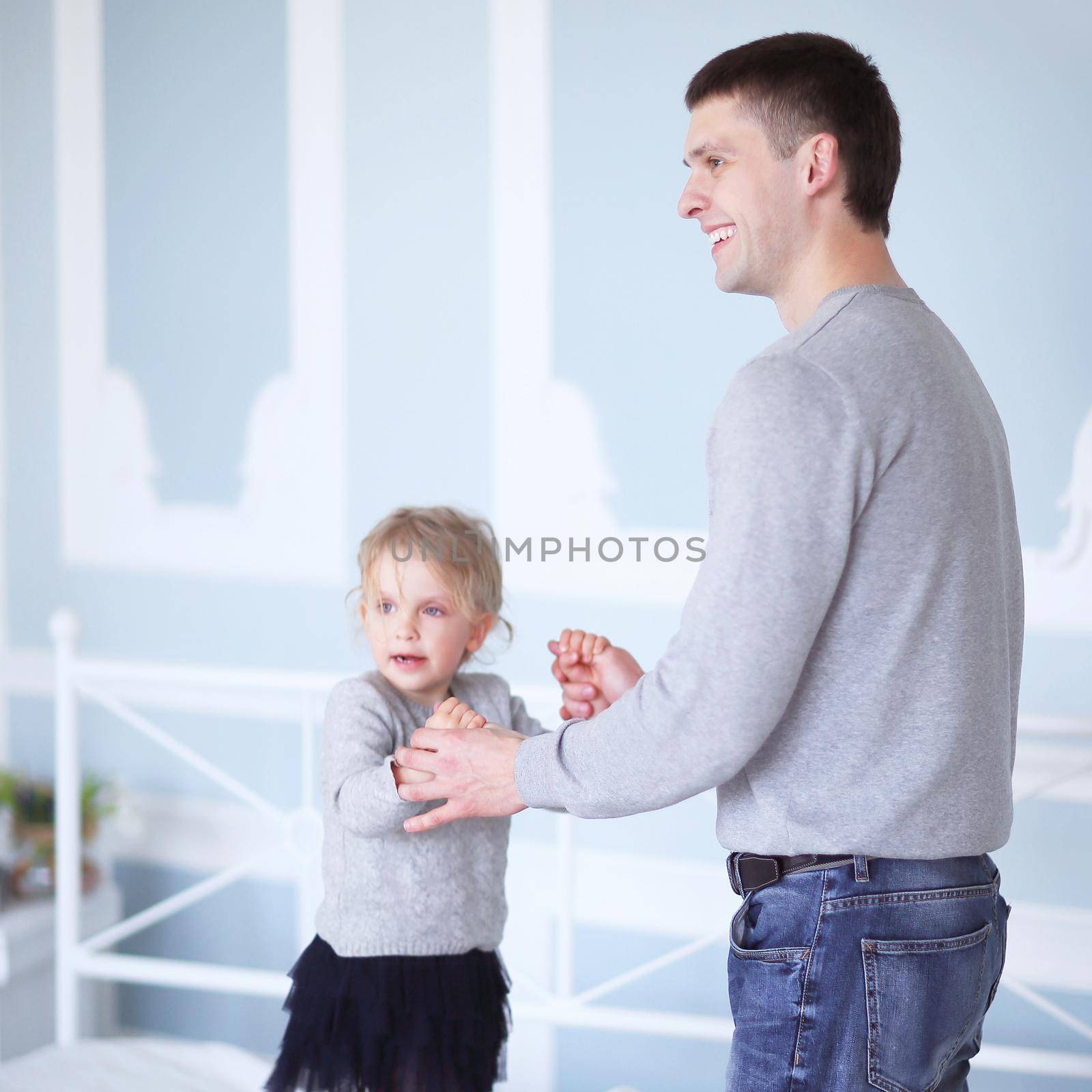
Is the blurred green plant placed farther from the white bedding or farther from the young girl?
the young girl

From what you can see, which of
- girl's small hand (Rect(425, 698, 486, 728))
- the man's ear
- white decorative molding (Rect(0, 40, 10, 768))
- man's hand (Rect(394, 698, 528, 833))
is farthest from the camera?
white decorative molding (Rect(0, 40, 10, 768))

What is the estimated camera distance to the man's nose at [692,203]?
1.21 m

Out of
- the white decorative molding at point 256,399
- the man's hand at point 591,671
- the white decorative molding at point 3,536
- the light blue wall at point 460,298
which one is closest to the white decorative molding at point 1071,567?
the light blue wall at point 460,298

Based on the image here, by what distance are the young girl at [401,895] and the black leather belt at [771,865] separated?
46 centimetres

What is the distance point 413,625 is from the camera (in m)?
1.52

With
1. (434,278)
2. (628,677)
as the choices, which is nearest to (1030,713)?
(628,677)

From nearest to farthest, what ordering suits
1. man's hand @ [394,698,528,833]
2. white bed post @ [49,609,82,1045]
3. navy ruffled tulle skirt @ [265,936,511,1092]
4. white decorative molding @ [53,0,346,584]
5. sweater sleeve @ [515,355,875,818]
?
sweater sleeve @ [515,355,875,818] → man's hand @ [394,698,528,833] → navy ruffled tulle skirt @ [265,936,511,1092] → white bed post @ [49,609,82,1045] → white decorative molding @ [53,0,346,584]

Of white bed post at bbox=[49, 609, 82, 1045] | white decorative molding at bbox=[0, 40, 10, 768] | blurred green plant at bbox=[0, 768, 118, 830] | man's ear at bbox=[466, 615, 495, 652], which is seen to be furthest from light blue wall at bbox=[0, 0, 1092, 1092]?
man's ear at bbox=[466, 615, 495, 652]

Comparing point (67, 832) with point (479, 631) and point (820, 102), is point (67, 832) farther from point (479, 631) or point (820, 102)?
point (820, 102)

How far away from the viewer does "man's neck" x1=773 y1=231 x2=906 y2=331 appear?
1.17m

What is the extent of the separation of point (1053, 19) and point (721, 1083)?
210 cm

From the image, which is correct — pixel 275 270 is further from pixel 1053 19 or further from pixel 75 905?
pixel 1053 19

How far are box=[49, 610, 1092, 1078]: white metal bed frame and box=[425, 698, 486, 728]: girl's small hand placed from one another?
31.6 inches

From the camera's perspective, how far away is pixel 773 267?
46.6 inches
